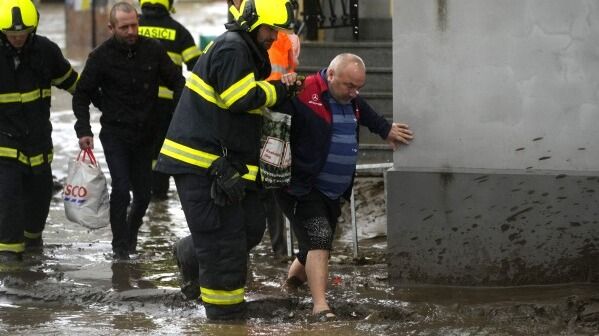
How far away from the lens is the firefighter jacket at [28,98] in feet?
26.8

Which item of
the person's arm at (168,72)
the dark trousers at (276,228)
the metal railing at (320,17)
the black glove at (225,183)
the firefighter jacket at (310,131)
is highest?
the metal railing at (320,17)

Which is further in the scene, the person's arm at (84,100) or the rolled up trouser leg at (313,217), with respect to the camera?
the person's arm at (84,100)

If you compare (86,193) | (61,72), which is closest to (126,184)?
(86,193)

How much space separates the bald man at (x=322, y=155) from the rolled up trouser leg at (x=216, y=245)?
438mm

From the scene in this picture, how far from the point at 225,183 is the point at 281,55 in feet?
7.14

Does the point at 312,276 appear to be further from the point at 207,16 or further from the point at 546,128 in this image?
the point at 207,16

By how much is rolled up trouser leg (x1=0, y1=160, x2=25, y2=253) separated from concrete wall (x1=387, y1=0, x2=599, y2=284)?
266cm

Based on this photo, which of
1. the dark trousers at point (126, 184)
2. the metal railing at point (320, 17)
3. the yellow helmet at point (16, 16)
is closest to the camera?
the yellow helmet at point (16, 16)

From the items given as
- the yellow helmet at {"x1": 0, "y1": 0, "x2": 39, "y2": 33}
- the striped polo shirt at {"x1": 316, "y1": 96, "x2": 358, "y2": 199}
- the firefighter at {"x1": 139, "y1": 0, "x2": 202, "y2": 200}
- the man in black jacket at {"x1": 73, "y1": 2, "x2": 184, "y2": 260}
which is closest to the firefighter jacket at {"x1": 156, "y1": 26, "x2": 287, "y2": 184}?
the striped polo shirt at {"x1": 316, "y1": 96, "x2": 358, "y2": 199}

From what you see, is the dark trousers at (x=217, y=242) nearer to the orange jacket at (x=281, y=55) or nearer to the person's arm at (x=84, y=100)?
the orange jacket at (x=281, y=55)

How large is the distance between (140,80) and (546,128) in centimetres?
293

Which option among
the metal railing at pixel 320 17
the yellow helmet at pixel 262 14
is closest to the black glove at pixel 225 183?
the yellow helmet at pixel 262 14

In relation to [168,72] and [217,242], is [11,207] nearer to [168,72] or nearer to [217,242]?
[168,72]

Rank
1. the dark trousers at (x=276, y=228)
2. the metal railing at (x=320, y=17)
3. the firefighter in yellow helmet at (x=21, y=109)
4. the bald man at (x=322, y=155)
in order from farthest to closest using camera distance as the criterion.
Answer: the metal railing at (x=320, y=17) → the dark trousers at (x=276, y=228) → the firefighter in yellow helmet at (x=21, y=109) → the bald man at (x=322, y=155)
